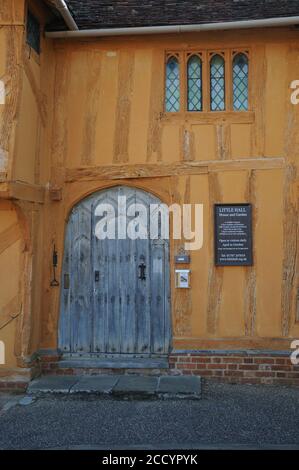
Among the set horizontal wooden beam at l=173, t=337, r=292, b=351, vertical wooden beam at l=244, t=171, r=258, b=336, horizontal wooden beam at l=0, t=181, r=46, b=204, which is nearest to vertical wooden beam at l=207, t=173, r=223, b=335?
horizontal wooden beam at l=173, t=337, r=292, b=351

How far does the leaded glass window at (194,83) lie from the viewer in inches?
272

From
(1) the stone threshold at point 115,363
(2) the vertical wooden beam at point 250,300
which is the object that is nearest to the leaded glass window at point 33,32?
(2) the vertical wooden beam at point 250,300

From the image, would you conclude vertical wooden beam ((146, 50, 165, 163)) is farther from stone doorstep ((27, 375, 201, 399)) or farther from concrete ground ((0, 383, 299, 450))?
concrete ground ((0, 383, 299, 450))

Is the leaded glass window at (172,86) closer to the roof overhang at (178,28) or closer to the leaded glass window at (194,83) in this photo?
the leaded glass window at (194,83)

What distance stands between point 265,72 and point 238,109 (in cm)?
63

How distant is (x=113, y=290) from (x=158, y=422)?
223cm

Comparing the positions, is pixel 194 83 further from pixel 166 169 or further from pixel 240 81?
pixel 166 169

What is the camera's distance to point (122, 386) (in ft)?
19.9

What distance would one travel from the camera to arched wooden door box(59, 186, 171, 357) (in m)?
6.73

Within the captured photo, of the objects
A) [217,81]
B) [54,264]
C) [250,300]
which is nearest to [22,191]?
[54,264]

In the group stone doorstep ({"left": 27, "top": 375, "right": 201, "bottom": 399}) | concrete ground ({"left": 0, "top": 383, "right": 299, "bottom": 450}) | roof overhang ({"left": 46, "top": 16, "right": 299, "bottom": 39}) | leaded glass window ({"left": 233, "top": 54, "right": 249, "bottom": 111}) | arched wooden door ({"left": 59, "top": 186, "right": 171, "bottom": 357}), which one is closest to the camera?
concrete ground ({"left": 0, "top": 383, "right": 299, "bottom": 450})

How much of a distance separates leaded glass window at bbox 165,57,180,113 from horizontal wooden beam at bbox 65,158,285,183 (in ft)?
2.92

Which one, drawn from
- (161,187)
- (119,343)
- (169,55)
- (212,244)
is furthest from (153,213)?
(169,55)

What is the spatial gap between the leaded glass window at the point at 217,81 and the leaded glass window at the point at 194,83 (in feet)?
0.58
